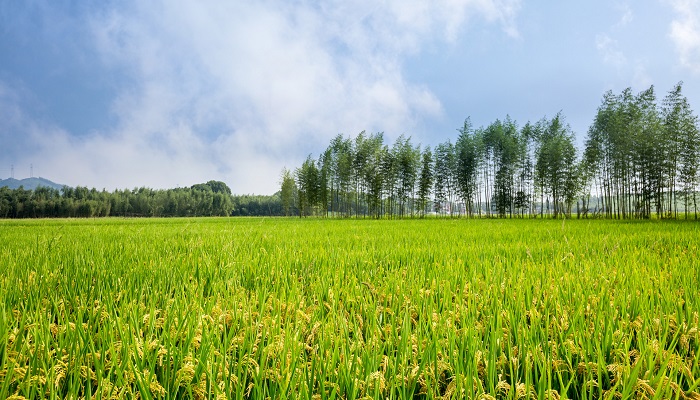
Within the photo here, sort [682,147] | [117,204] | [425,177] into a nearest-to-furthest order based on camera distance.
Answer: [682,147] < [425,177] < [117,204]

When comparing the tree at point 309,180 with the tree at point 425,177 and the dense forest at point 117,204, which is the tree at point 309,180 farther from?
the dense forest at point 117,204

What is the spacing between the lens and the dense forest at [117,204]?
112312 mm

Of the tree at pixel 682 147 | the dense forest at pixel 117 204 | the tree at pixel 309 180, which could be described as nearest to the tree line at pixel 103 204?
the dense forest at pixel 117 204

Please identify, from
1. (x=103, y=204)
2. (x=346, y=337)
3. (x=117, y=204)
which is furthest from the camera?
(x=117, y=204)

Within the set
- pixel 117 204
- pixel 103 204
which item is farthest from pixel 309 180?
pixel 117 204

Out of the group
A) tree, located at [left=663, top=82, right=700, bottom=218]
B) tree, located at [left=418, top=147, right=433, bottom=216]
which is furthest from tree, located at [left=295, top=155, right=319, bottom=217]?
tree, located at [left=663, top=82, right=700, bottom=218]

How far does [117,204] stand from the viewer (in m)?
130

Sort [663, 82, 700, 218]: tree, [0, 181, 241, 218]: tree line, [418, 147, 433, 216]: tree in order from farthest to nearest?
[0, 181, 241, 218]: tree line, [418, 147, 433, 216]: tree, [663, 82, 700, 218]: tree

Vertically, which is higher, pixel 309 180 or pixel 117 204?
pixel 309 180

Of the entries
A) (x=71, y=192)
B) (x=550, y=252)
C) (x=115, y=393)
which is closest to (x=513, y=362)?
(x=115, y=393)

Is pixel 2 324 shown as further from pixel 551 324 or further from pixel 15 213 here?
pixel 15 213

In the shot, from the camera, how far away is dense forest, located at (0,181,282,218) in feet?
368

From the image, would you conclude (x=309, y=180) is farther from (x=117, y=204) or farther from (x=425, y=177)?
(x=117, y=204)

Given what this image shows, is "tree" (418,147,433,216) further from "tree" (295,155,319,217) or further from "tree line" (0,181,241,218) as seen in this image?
"tree line" (0,181,241,218)
